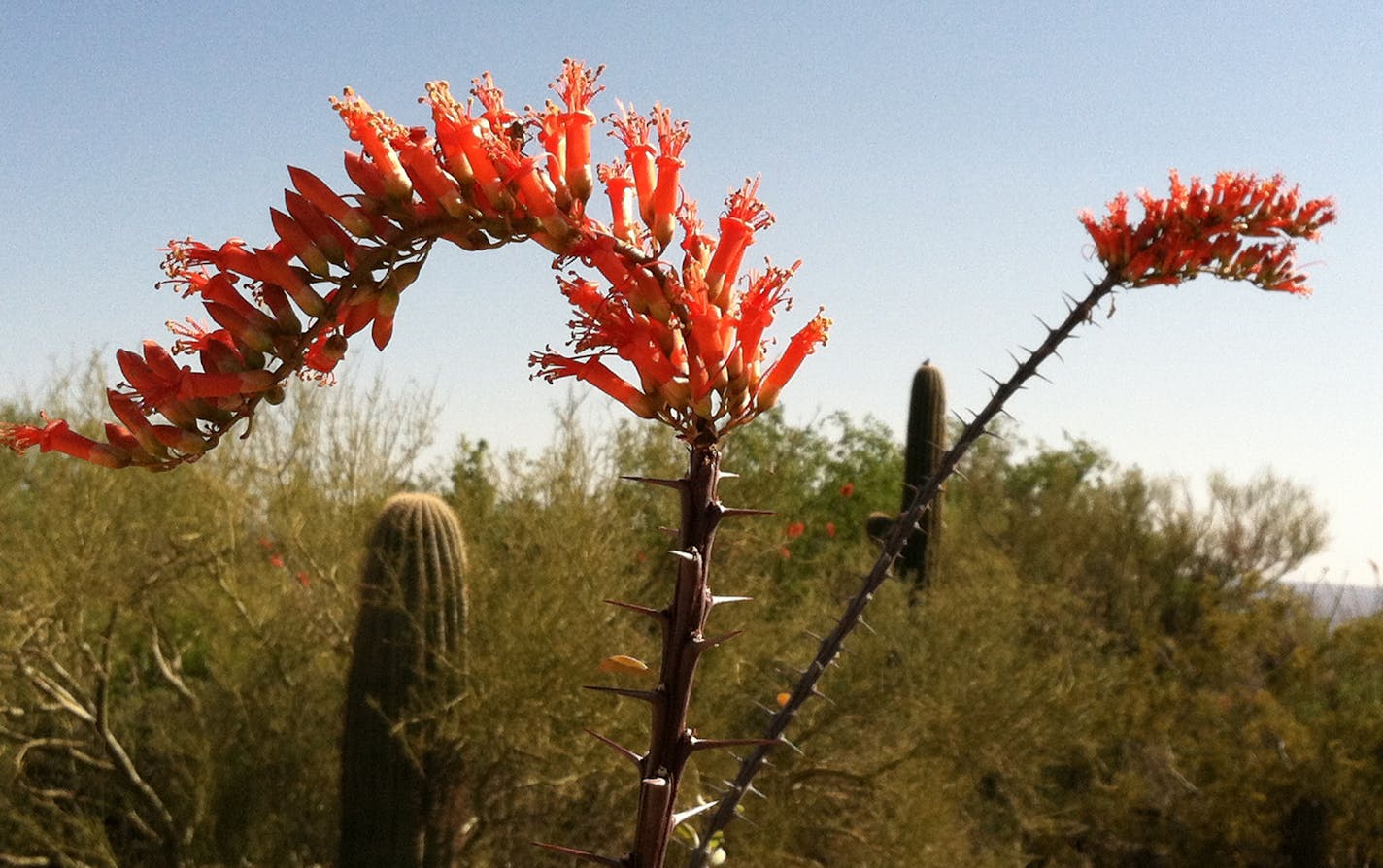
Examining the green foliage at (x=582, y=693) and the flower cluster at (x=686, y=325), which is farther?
the green foliage at (x=582, y=693)

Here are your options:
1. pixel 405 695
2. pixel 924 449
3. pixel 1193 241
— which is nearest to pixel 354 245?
pixel 1193 241

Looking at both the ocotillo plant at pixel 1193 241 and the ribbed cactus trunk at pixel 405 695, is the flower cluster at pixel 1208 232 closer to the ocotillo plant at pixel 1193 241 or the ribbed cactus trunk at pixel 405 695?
the ocotillo plant at pixel 1193 241

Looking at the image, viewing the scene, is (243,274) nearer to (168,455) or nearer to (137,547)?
(168,455)

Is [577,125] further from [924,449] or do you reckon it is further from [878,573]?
[924,449]

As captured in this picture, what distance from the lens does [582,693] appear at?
8.07 m

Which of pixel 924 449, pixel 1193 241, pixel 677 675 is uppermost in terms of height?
pixel 924 449

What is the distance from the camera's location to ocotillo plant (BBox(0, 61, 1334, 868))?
1239 millimetres

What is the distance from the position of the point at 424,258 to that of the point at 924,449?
9.89 metres

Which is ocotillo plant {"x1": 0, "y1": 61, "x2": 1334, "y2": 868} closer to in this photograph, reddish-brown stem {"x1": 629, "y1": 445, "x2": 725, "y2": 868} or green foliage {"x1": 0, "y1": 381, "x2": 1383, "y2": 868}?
reddish-brown stem {"x1": 629, "y1": 445, "x2": 725, "y2": 868}

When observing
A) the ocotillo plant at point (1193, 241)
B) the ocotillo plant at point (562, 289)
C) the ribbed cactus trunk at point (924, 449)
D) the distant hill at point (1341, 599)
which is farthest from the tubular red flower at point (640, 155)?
the distant hill at point (1341, 599)

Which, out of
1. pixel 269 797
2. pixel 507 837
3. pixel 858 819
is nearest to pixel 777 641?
pixel 858 819

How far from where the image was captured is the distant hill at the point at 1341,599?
1330cm

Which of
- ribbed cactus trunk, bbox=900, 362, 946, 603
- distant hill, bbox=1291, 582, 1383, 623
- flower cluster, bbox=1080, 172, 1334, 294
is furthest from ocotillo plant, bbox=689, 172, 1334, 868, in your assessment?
distant hill, bbox=1291, 582, 1383, 623

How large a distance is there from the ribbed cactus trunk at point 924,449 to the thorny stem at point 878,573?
7337 mm
